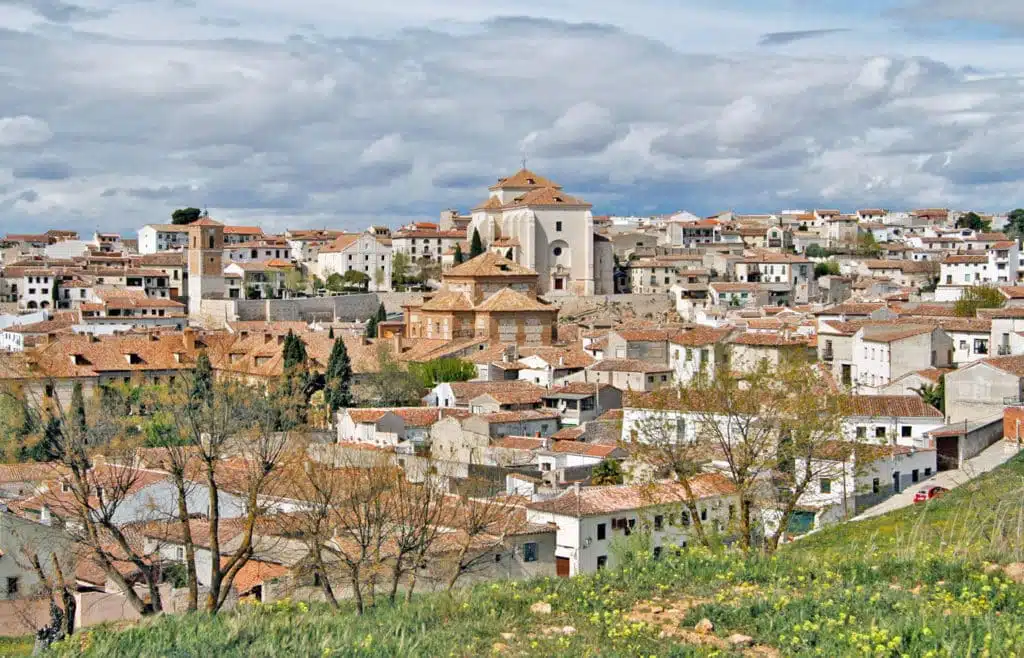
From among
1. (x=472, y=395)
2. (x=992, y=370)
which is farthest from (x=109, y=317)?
(x=992, y=370)

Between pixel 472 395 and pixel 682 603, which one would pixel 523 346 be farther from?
pixel 682 603

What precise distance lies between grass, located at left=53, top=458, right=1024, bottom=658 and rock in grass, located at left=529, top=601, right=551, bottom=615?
0.05 metres

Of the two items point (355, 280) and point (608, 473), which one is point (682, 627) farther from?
point (355, 280)

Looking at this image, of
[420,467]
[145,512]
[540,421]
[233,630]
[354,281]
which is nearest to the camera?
[233,630]

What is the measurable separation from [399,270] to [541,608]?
67388 mm

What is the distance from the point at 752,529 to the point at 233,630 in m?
9.96

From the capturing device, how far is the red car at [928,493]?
1975 centimetres

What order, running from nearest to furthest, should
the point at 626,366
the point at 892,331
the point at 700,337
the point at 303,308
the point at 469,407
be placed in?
the point at 892,331
the point at 469,407
the point at 626,366
the point at 700,337
the point at 303,308

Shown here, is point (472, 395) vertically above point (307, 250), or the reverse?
point (307, 250)

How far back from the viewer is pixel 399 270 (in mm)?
76188

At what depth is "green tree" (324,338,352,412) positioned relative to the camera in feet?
117

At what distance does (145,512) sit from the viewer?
20.5 meters

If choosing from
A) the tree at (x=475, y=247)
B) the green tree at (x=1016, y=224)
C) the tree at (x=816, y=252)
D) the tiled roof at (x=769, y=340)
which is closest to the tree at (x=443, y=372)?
the tiled roof at (x=769, y=340)

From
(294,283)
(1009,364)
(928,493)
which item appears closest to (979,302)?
(1009,364)
